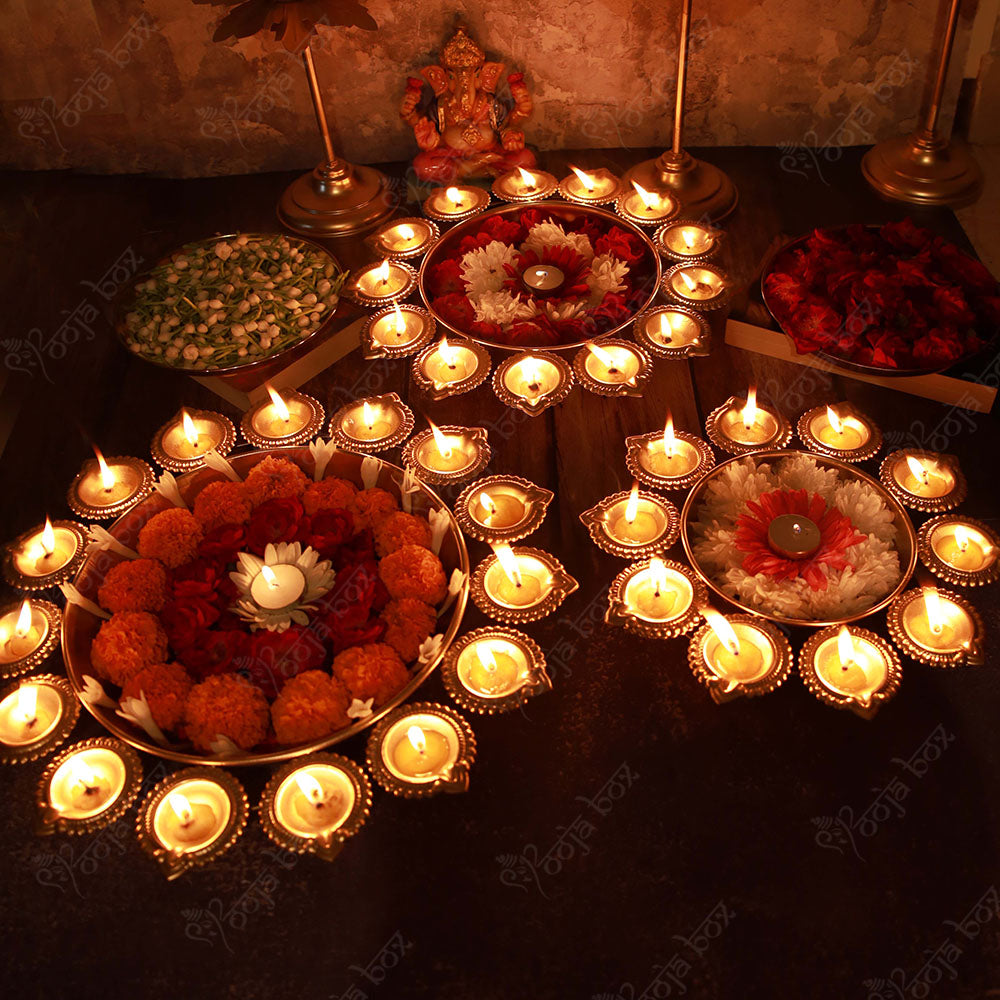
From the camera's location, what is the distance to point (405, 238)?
1.90 m

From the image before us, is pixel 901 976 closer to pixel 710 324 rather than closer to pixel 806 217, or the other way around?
pixel 710 324

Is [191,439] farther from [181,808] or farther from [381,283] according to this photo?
[181,808]

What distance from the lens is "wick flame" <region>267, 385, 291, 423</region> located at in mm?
1519

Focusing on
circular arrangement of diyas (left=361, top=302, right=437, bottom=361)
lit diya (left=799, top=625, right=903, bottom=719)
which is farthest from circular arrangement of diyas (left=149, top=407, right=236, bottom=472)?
lit diya (left=799, top=625, right=903, bottom=719)

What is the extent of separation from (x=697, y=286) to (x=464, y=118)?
732mm

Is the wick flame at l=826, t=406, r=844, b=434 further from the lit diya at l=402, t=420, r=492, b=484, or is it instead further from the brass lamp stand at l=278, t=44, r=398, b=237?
the brass lamp stand at l=278, t=44, r=398, b=237

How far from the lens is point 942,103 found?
7.02 ft

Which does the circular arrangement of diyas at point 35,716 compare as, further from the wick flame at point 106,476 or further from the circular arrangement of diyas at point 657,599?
the circular arrangement of diyas at point 657,599

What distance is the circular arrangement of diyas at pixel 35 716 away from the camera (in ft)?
3.87

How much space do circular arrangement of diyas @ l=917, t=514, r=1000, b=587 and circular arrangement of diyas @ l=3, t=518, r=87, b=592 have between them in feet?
4.13

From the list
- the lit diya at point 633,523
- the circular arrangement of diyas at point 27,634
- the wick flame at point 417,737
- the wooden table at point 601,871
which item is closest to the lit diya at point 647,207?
the lit diya at point 633,523

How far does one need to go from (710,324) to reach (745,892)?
1.04 m

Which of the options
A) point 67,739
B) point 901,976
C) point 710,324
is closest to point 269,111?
point 710,324

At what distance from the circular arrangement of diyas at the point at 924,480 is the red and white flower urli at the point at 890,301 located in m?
0.18
